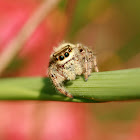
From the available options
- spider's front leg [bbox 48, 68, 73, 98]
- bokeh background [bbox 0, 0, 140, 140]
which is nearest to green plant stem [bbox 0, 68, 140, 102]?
spider's front leg [bbox 48, 68, 73, 98]

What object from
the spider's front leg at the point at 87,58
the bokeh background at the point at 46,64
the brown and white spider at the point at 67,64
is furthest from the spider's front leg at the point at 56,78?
the bokeh background at the point at 46,64

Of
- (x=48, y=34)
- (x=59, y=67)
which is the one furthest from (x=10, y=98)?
(x=48, y=34)

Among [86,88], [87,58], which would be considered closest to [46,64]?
[87,58]

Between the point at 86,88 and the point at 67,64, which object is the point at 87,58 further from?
the point at 86,88

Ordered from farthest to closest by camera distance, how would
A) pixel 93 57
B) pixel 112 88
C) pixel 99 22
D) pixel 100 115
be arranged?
pixel 99 22
pixel 100 115
pixel 93 57
pixel 112 88

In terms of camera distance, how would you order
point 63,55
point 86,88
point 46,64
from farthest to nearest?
point 46,64 < point 63,55 < point 86,88

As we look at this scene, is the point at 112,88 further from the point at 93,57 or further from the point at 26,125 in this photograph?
the point at 26,125

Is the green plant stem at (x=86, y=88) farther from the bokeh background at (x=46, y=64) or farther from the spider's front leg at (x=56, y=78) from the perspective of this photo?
the bokeh background at (x=46, y=64)
